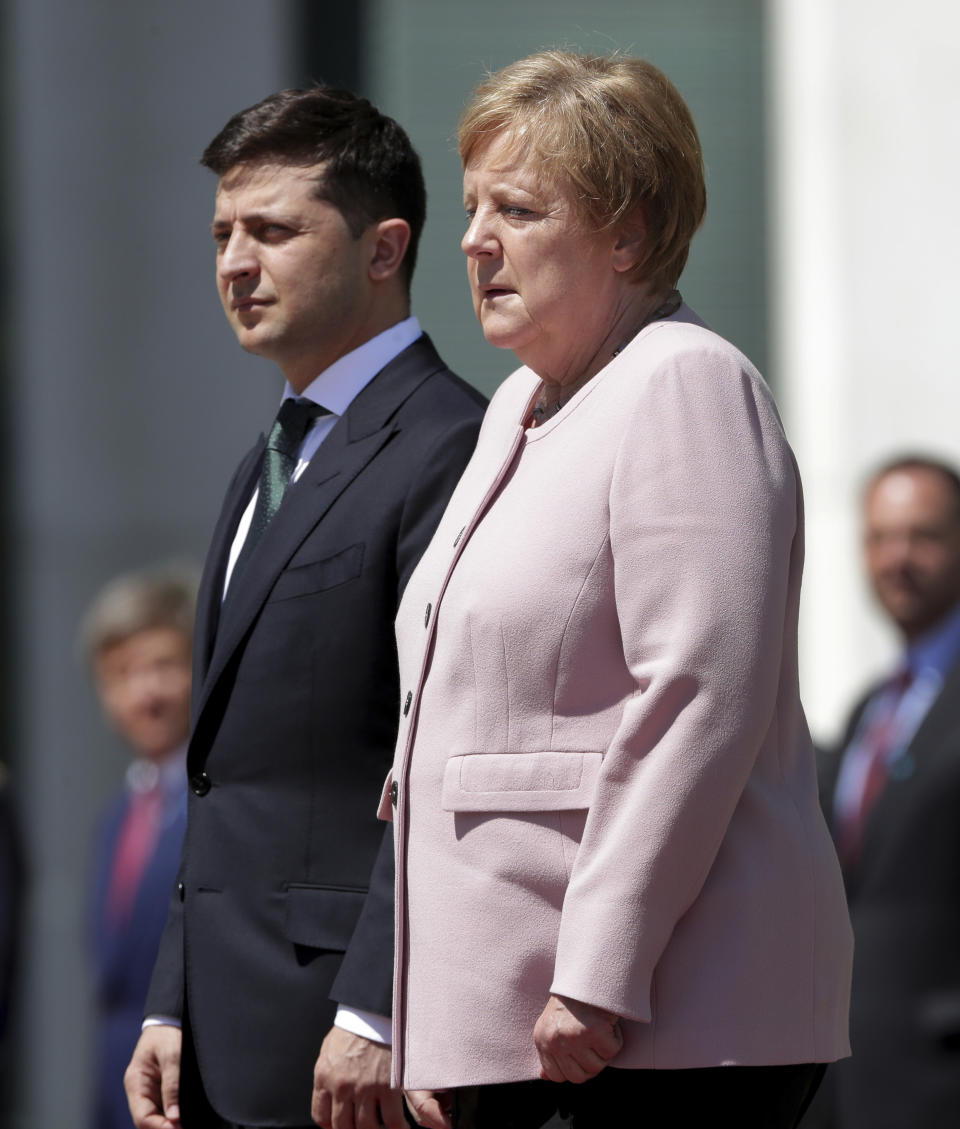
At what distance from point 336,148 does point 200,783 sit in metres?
0.85

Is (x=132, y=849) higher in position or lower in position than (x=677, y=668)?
lower

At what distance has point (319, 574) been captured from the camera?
2367 mm

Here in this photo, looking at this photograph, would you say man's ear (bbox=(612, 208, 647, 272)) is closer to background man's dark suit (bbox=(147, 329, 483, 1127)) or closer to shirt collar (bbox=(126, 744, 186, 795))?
background man's dark suit (bbox=(147, 329, 483, 1127))

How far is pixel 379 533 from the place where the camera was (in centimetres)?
235

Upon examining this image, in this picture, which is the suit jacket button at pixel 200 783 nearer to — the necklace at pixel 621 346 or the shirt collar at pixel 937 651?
the necklace at pixel 621 346

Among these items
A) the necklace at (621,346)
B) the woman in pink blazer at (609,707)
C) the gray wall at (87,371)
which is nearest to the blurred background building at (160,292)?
the gray wall at (87,371)

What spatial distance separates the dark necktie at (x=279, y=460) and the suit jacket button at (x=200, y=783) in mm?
261

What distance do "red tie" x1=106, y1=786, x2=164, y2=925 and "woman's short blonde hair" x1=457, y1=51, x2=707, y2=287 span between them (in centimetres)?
295

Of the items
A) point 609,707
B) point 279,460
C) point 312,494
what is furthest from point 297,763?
point 609,707

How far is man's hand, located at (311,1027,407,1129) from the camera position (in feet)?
7.02

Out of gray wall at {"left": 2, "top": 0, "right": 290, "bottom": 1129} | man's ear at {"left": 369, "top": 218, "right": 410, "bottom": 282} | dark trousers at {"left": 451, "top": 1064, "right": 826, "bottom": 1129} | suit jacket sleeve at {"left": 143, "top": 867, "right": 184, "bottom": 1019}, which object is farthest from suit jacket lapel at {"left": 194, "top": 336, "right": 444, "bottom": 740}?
gray wall at {"left": 2, "top": 0, "right": 290, "bottom": 1129}

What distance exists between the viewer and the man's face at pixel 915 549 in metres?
5.20

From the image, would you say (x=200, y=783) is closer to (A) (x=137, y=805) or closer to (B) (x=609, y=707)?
(B) (x=609, y=707)

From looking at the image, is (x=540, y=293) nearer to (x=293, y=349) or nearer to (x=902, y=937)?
(x=293, y=349)
